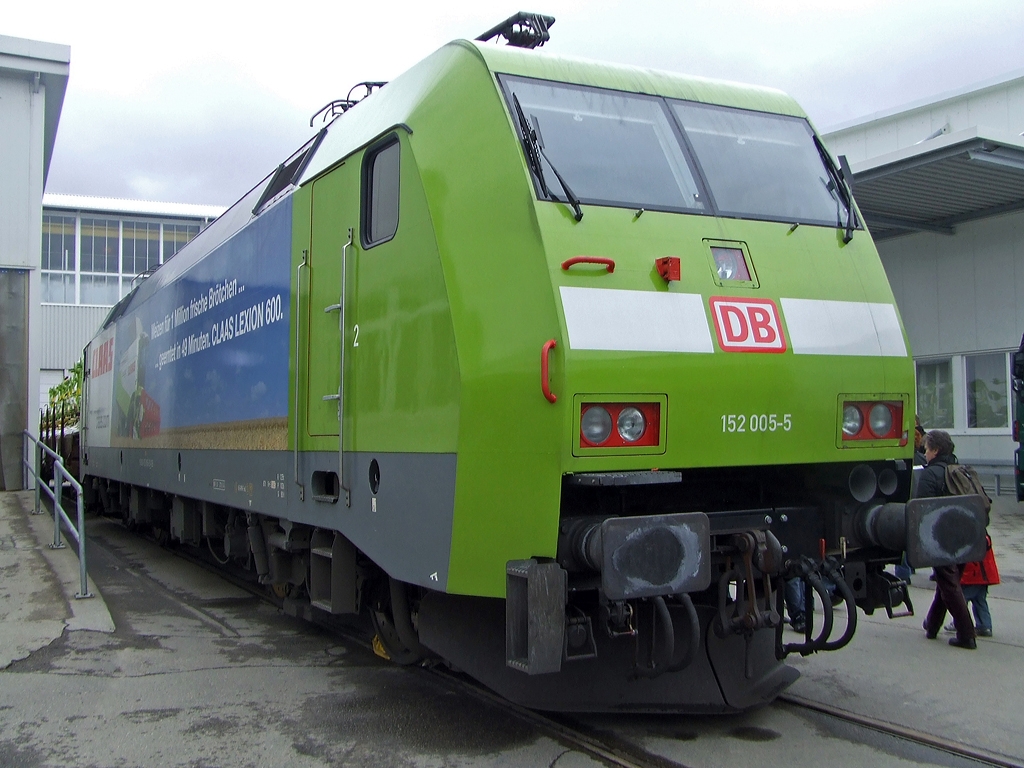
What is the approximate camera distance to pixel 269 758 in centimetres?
470

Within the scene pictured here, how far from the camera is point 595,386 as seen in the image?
161 inches

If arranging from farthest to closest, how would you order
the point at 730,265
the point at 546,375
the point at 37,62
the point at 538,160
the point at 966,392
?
the point at 37,62 < the point at 966,392 < the point at 730,265 < the point at 538,160 < the point at 546,375

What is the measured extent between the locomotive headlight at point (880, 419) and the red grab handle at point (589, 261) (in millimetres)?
1582

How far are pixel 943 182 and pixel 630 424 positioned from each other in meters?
10.9

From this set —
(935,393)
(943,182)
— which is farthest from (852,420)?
(935,393)

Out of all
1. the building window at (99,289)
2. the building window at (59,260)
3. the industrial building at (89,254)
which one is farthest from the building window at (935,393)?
the building window at (59,260)

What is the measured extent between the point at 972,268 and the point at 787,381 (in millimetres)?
12277

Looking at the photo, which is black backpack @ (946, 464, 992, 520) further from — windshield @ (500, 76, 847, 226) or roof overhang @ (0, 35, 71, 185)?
roof overhang @ (0, 35, 71, 185)

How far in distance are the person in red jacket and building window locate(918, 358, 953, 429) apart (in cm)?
921

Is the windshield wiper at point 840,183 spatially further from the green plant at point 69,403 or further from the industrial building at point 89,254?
the industrial building at point 89,254

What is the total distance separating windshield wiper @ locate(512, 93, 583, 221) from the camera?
433cm

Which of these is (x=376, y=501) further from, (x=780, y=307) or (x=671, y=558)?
(x=780, y=307)

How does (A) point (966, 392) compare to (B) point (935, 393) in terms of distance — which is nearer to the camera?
(A) point (966, 392)

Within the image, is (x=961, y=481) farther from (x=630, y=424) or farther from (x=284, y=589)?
(x=284, y=589)
